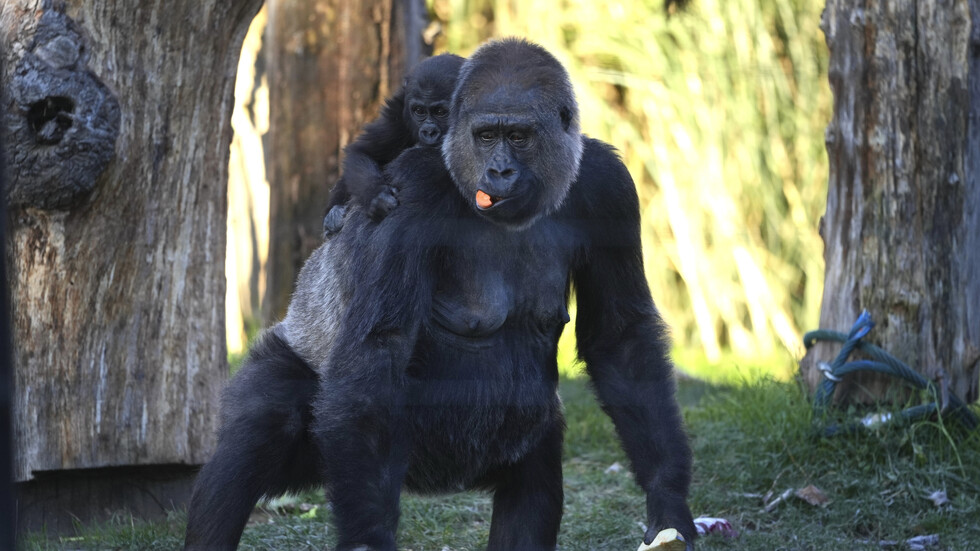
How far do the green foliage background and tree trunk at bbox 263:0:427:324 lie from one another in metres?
2.83

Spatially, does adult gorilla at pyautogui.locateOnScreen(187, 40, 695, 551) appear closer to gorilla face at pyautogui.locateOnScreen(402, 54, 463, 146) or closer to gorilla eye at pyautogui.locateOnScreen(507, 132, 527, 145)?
gorilla eye at pyautogui.locateOnScreen(507, 132, 527, 145)

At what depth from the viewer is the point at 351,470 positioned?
102 inches

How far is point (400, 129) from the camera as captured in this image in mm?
3426

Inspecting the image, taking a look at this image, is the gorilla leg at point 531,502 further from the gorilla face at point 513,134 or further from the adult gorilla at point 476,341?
the gorilla face at point 513,134

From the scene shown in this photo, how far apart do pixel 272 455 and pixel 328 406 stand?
0.29 meters

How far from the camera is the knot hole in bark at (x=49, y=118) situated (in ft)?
10.2

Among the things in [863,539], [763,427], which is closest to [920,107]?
[763,427]

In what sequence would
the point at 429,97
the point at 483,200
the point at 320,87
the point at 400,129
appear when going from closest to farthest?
the point at 483,200 → the point at 429,97 → the point at 400,129 → the point at 320,87

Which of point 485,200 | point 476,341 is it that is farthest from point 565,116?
point 476,341

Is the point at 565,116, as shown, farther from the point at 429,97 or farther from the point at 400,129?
the point at 400,129

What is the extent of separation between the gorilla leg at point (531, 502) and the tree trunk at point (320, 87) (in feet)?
8.20

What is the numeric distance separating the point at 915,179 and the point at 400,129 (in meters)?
1.86

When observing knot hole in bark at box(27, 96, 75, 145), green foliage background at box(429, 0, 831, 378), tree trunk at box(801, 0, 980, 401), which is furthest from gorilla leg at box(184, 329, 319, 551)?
green foliage background at box(429, 0, 831, 378)

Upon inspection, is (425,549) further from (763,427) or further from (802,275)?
(802,275)
